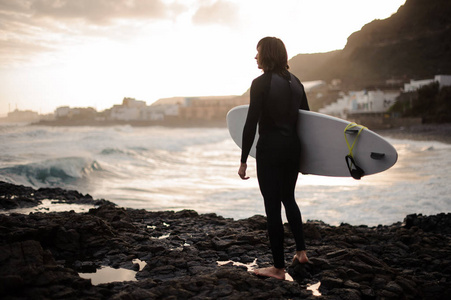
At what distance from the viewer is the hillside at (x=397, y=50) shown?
64125mm

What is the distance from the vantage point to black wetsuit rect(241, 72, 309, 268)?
2.76 meters

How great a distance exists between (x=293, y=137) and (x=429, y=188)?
708 cm

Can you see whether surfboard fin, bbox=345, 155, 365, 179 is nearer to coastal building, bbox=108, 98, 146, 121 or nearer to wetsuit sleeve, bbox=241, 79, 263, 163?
wetsuit sleeve, bbox=241, 79, 263, 163

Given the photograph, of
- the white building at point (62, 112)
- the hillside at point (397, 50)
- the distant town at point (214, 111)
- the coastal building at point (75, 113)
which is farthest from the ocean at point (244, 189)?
the coastal building at point (75, 113)

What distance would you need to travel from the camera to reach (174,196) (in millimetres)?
8867

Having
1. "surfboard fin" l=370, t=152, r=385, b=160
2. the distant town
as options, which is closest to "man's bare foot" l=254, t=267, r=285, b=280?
"surfboard fin" l=370, t=152, r=385, b=160

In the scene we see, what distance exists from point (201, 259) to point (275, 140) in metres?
1.27

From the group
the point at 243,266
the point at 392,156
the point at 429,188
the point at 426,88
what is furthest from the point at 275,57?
the point at 426,88

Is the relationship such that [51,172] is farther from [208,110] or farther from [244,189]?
[208,110]

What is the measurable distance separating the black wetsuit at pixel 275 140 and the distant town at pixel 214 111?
3556 cm

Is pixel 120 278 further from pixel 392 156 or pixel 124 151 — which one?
pixel 124 151

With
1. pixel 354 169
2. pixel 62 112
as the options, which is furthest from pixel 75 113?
pixel 354 169

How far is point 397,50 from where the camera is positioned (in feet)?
242

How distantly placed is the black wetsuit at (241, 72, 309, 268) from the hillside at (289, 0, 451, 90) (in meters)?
61.3
